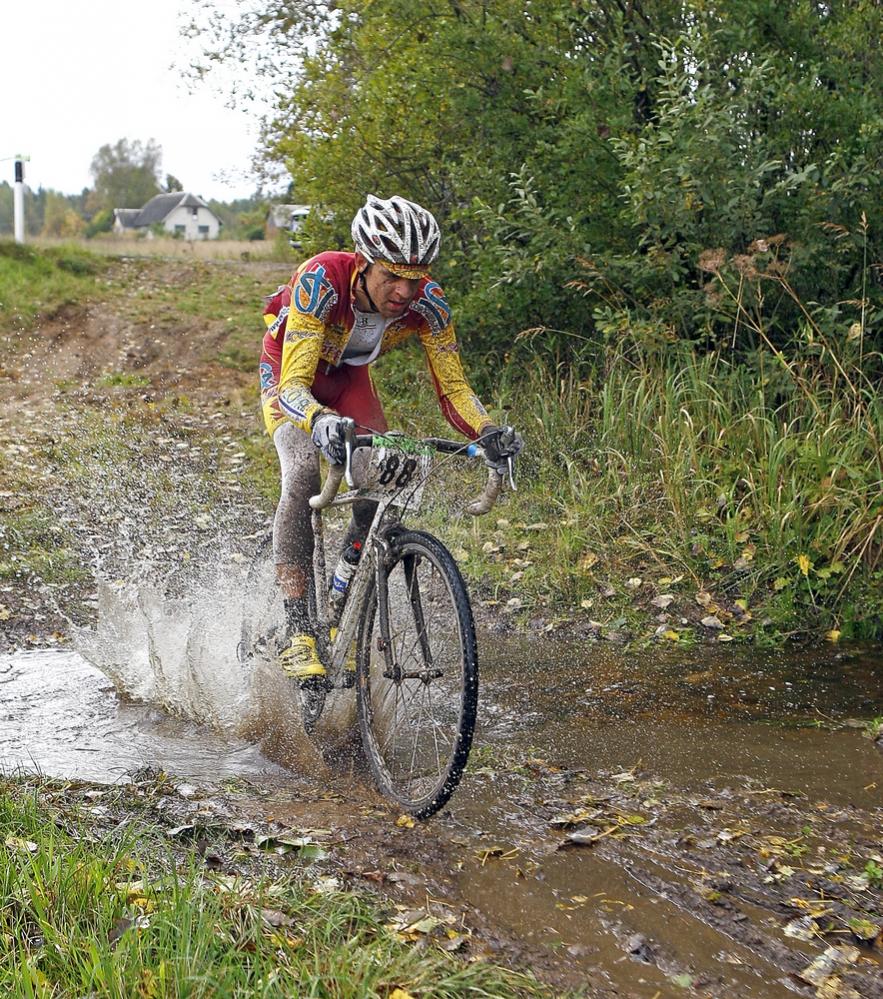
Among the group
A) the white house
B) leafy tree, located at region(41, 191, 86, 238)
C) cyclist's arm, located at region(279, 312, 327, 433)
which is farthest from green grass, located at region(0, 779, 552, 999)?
the white house

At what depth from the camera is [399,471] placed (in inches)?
173

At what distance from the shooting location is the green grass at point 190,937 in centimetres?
267

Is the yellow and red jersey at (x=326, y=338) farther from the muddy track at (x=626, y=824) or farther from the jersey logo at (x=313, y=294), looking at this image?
the muddy track at (x=626, y=824)

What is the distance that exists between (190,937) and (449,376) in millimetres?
2814

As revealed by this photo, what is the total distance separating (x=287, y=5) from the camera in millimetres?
17797

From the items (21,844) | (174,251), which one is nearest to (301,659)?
(21,844)

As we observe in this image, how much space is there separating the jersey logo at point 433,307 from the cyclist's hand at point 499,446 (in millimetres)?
713

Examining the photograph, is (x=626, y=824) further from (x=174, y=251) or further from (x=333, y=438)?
(x=174, y=251)

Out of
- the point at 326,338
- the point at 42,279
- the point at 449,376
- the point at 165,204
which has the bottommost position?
the point at 449,376

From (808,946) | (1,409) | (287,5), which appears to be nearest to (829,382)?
(808,946)

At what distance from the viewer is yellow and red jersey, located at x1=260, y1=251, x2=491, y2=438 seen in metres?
4.66

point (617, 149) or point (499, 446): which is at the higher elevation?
point (617, 149)

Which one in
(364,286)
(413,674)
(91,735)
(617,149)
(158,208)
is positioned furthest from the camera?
(158,208)

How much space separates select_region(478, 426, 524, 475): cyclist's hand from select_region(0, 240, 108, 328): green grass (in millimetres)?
13786
